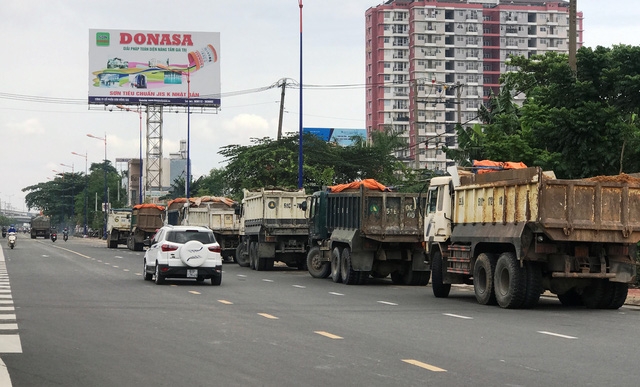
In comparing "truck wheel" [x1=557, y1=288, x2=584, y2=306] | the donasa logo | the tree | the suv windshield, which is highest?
the donasa logo

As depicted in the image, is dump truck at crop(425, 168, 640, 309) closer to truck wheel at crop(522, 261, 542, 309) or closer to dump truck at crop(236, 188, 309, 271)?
truck wheel at crop(522, 261, 542, 309)

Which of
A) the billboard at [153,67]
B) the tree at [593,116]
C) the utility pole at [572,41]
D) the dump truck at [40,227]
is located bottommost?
the dump truck at [40,227]

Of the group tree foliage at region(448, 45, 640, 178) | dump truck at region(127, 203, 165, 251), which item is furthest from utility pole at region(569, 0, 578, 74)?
dump truck at region(127, 203, 165, 251)

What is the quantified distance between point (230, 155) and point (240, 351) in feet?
169

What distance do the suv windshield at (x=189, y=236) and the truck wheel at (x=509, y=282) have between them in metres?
9.21

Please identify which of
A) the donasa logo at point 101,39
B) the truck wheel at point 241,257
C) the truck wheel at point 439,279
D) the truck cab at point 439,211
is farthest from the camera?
the donasa logo at point 101,39

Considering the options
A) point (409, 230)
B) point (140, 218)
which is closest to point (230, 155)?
point (140, 218)

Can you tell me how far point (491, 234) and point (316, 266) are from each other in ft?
41.5

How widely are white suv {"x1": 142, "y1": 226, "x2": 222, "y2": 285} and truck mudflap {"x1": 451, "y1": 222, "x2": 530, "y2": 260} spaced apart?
22.5ft

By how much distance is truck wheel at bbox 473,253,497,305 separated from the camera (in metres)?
21.6

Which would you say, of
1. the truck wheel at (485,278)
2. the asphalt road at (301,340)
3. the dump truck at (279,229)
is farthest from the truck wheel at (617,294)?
the dump truck at (279,229)

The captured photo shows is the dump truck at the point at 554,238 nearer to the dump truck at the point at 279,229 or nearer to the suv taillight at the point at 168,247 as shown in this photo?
the suv taillight at the point at 168,247

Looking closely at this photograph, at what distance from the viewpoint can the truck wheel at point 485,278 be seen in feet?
70.8

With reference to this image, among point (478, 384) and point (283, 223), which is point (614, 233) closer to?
point (478, 384)
